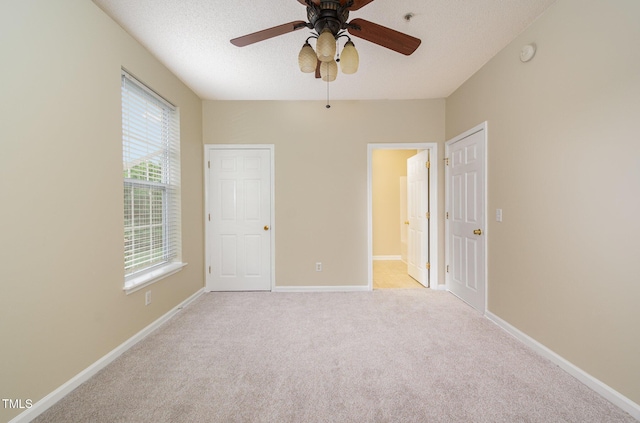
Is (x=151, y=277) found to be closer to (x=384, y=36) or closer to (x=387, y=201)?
(x=384, y=36)

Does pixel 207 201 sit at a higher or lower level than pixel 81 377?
higher

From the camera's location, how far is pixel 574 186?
1.71m

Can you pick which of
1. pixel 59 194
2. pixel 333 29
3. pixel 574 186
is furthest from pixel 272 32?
pixel 574 186

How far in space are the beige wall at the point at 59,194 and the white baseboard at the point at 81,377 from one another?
0.12ft

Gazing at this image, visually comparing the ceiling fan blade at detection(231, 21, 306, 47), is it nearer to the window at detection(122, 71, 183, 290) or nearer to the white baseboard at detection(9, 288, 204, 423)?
the window at detection(122, 71, 183, 290)

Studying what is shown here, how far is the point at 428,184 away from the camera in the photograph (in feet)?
11.6

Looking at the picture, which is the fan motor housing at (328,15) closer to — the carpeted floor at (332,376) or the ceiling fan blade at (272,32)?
the ceiling fan blade at (272,32)

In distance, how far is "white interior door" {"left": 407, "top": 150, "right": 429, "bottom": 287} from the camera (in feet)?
11.7

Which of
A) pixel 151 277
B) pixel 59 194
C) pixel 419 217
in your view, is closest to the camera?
pixel 59 194

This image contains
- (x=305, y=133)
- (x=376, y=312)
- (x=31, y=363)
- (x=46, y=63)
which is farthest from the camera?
(x=305, y=133)

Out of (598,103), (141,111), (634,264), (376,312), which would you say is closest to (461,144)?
(598,103)

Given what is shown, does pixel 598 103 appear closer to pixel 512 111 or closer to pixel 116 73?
pixel 512 111

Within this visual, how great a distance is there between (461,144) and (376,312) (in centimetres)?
228

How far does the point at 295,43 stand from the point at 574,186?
2.46 m
